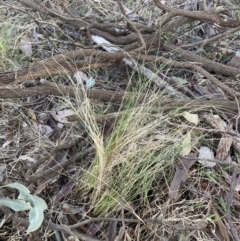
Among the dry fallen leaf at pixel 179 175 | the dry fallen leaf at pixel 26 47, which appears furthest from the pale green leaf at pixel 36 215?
the dry fallen leaf at pixel 26 47

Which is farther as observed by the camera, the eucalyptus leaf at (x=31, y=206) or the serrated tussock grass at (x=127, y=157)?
the serrated tussock grass at (x=127, y=157)

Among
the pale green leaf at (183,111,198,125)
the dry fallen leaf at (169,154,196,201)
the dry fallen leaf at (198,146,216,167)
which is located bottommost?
the dry fallen leaf at (169,154,196,201)

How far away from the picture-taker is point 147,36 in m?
1.90

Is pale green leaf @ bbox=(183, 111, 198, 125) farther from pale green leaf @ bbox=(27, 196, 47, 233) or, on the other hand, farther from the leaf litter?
pale green leaf @ bbox=(27, 196, 47, 233)

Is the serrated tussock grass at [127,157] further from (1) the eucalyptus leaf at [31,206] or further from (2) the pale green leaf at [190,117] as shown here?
(1) the eucalyptus leaf at [31,206]

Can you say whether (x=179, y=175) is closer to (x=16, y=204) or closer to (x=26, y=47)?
(x=16, y=204)

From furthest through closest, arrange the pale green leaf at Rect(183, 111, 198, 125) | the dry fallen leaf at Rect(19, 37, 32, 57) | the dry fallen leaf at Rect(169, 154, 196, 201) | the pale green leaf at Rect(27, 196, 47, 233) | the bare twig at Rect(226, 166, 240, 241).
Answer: the dry fallen leaf at Rect(19, 37, 32, 57) < the pale green leaf at Rect(183, 111, 198, 125) < the dry fallen leaf at Rect(169, 154, 196, 201) < the bare twig at Rect(226, 166, 240, 241) < the pale green leaf at Rect(27, 196, 47, 233)

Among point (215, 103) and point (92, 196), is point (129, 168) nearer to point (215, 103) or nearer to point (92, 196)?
point (92, 196)

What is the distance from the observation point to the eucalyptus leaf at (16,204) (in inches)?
48.3

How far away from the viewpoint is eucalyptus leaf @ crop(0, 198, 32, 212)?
123cm

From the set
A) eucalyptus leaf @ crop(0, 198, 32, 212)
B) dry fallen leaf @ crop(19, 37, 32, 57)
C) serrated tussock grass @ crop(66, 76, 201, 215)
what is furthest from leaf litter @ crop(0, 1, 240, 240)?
dry fallen leaf @ crop(19, 37, 32, 57)

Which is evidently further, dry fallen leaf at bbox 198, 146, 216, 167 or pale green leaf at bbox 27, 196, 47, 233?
dry fallen leaf at bbox 198, 146, 216, 167

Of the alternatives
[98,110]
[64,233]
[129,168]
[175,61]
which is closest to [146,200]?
[129,168]

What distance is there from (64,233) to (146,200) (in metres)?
0.27
